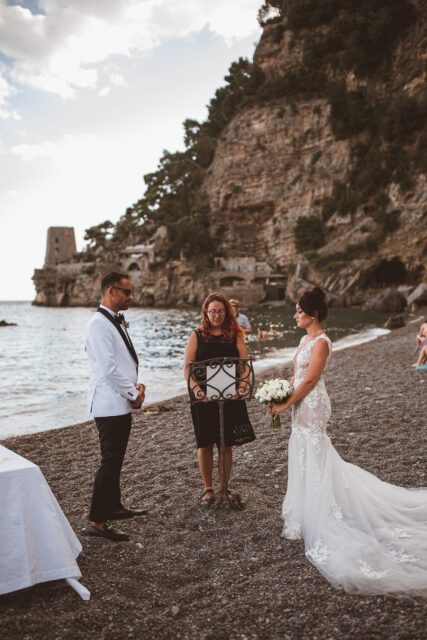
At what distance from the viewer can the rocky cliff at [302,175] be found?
56188mm

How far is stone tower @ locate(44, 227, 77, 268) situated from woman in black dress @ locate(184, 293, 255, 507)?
11501cm

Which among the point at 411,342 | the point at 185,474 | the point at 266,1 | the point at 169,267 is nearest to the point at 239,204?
the point at 169,267

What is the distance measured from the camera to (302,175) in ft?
240

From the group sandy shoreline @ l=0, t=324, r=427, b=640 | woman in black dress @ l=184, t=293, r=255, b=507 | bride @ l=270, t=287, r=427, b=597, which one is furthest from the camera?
woman in black dress @ l=184, t=293, r=255, b=507

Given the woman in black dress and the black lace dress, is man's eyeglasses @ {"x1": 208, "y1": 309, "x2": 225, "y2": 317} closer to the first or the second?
the woman in black dress

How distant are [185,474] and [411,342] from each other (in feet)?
52.7

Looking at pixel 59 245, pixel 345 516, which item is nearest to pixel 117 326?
pixel 345 516

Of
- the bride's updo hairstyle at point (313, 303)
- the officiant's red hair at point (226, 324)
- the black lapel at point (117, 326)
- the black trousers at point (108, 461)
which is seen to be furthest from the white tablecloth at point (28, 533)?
the bride's updo hairstyle at point (313, 303)

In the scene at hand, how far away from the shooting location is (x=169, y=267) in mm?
85625

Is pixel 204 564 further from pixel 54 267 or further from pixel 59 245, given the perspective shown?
pixel 59 245

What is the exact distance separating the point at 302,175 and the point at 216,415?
2856 inches

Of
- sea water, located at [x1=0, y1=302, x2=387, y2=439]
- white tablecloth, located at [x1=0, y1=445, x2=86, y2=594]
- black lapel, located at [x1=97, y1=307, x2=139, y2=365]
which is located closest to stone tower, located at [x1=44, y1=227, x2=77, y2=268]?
sea water, located at [x1=0, y1=302, x2=387, y2=439]

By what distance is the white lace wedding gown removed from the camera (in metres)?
3.53

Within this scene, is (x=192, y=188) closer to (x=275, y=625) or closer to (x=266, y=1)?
(x=266, y=1)
